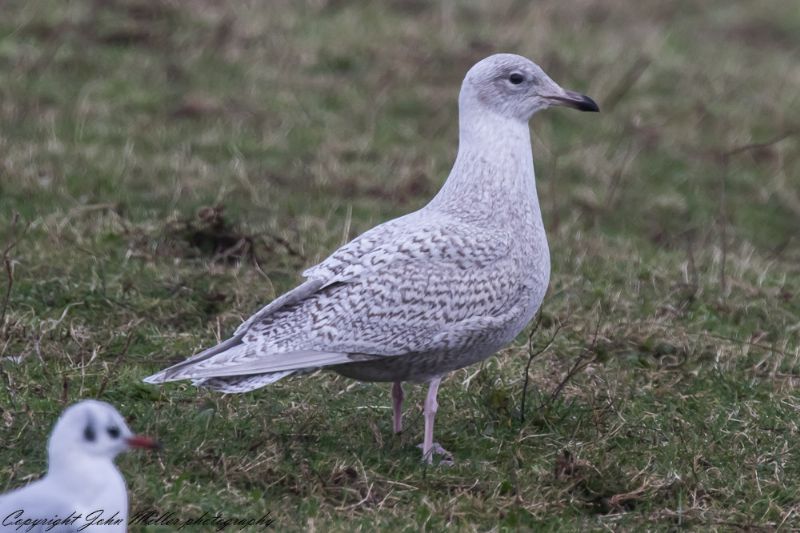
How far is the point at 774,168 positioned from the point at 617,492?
5766 millimetres

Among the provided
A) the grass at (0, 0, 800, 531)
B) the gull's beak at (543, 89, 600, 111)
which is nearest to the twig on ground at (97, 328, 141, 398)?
the grass at (0, 0, 800, 531)

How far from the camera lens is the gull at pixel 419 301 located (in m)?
5.09

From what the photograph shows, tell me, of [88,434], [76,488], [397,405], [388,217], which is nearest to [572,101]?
[397,405]

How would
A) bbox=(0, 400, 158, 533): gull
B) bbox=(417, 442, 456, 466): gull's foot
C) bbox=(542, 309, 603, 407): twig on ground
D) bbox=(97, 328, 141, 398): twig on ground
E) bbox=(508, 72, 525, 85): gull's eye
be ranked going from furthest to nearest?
bbox=(508, 72, 525, 85): gull's eye, bbox=(542, 309, 603, 407): twig on ground, bbox=(97, 328, 141, 398): twig on ground, bbox=(417, 442, 456, 466): gull's foot, bbox=(0, 400, 158, 533): gull

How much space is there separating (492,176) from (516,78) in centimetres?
52

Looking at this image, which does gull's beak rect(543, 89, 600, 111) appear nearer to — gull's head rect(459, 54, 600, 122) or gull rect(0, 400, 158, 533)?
gull's head rect(459, 54, 600, 122)

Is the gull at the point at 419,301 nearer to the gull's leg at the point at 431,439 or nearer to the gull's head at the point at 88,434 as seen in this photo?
the gull's leg at the point at 431,439

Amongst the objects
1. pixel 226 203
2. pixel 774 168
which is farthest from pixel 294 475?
pixel 774 168

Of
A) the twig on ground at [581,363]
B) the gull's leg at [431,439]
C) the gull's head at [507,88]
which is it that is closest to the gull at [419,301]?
the gull's leg at [431,439]

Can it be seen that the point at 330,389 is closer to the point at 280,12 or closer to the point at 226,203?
the point at 226,203

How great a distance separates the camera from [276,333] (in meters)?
5.17

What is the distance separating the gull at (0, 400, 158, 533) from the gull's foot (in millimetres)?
1494

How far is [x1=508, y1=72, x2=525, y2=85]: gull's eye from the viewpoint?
19.5 feet

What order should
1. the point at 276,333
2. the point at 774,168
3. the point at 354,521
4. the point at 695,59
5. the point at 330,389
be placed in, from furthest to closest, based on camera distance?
the point at 695,59 → the point at 774,168 → the point at 330,389 → the point at 276,333 → the point at 354,521
